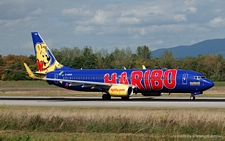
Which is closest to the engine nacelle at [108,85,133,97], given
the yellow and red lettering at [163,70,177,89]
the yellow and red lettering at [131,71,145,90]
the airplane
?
the airplane

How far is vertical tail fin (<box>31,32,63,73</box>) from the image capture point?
6344 centimetres

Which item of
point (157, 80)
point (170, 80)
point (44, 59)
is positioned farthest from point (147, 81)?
point (44, 59)

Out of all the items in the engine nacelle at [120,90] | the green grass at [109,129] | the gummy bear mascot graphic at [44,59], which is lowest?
the green grass at [109,129]

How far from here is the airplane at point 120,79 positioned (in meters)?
53.2

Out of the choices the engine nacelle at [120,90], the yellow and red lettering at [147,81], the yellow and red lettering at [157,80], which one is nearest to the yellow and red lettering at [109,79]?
the engine nacelle at [120,90]

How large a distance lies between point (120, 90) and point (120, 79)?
3.22m

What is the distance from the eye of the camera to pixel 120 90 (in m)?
54.4

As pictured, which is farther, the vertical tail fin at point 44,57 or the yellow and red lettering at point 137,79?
the vertical tail fin at point 44,57

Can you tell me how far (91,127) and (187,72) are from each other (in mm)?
30810

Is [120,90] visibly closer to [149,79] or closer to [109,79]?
[149,79]

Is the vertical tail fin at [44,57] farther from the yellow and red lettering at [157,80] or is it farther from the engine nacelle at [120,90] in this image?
the yellow and red lettering at [157,80]

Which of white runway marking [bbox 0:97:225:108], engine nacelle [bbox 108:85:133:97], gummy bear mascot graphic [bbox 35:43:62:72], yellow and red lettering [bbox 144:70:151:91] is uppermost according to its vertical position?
gummy bear mascot graphic [bbox 35:43:62:72]

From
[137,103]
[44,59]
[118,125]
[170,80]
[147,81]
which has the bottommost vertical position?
[118,125]

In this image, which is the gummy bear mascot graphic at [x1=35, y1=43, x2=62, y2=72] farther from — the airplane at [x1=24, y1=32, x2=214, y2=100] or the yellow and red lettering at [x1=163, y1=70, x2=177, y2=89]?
the yellow and red lettering at [x1=163, y1=70, x2=177, y2=89]
